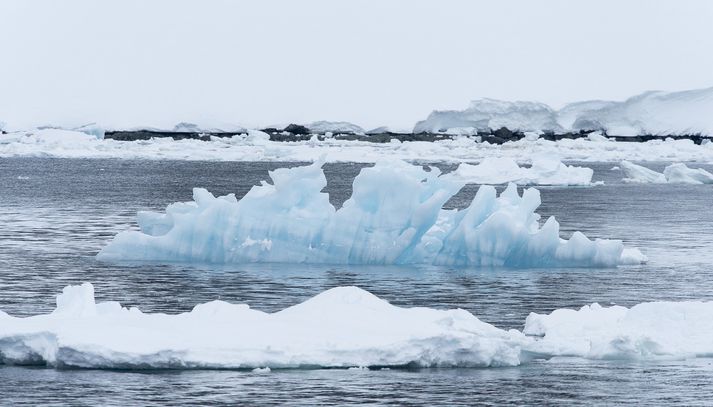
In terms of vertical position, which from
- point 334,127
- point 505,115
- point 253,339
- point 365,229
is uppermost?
point 505,115

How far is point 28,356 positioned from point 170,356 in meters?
1.40

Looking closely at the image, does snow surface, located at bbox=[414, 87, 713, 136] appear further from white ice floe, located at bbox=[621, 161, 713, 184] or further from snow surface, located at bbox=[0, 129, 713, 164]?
white ice floe, located at bbox=[621, 161, 713, 184]

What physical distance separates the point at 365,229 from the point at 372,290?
2.87m

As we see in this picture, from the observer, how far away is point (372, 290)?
62.6ft

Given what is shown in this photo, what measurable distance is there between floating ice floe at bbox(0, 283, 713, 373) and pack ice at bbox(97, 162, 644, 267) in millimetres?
7086

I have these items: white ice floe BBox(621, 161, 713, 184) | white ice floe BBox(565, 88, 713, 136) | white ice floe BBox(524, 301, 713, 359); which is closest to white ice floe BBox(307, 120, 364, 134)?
white ice floe BBox(565, 88, 713, 136)

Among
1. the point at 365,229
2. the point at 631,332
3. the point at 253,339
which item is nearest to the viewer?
the point at 253,339

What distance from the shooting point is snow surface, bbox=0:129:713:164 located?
207ft

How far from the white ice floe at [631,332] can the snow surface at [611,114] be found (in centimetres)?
5440

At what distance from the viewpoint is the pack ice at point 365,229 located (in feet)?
69.5

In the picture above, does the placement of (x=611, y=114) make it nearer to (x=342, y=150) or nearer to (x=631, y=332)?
(x=342, y=150)

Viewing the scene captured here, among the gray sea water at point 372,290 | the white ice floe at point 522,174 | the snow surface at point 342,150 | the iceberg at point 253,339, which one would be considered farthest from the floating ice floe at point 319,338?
the snow surface at point 342,150

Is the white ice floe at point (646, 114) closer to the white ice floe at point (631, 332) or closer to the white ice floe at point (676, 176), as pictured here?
the white ice floe at point (676, 176)

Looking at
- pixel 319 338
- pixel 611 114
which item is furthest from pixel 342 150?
pixel 319 338
